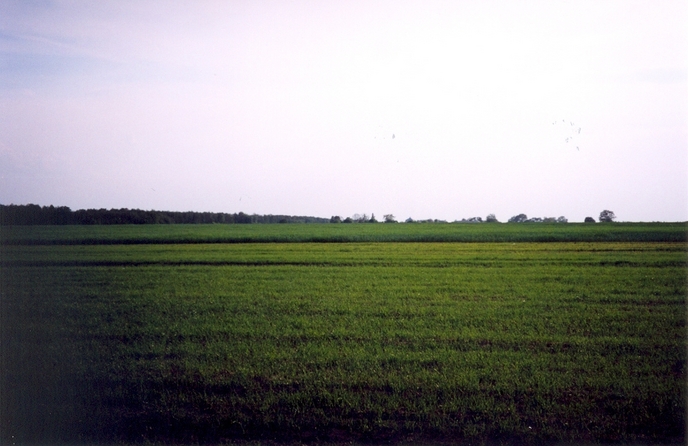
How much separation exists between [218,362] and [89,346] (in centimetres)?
255

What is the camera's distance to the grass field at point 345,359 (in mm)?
4863

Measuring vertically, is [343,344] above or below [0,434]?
above

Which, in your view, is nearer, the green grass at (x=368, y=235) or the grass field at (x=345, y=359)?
the grass field at (x=345, y=359)

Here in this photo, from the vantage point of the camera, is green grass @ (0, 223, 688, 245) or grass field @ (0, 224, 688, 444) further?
green grass @ (0, 223, 688, 245)

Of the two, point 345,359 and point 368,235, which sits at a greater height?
point 368,235

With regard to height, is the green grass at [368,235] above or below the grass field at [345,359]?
above

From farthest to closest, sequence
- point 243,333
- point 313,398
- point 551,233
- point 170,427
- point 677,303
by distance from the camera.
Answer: point 551,233, point 677,303, point 243,333, point 313,398, point 170,427

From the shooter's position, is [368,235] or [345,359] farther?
[368,235]

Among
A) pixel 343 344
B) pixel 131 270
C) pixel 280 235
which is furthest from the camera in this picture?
pixel 280 235

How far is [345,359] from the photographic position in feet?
21.2

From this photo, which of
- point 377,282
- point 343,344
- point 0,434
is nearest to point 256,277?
point 377,282

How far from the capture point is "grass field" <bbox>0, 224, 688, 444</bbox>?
4.86 metres

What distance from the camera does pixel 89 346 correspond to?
7.40 meters

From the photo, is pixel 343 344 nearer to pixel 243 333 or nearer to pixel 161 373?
pixel 243 333
